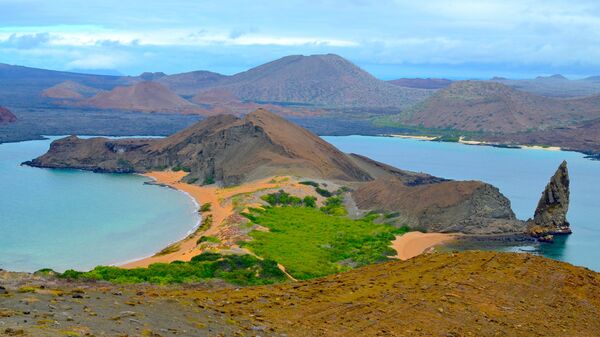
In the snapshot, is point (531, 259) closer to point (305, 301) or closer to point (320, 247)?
point (305, 301)

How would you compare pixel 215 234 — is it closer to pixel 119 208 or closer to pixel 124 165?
pixel 119 208

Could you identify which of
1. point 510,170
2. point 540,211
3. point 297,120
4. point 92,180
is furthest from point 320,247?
point 297,120

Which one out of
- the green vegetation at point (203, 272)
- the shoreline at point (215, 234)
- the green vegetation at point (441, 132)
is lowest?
the shoreline at point (215, 234)

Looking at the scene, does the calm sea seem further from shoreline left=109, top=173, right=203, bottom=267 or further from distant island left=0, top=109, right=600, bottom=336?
distant island left=0, top=109, right=600, bottom=336

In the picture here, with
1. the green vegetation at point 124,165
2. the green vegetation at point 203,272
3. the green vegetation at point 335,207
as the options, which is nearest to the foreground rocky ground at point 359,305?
the green vegetation at point 203,272

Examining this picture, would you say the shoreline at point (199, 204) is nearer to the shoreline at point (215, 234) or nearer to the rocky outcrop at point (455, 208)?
the shoreline at point (215, 234)

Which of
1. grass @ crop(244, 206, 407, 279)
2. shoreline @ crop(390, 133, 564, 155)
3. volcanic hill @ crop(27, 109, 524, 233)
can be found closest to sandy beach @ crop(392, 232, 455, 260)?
grass @ crop(244, 206, 407, 279)

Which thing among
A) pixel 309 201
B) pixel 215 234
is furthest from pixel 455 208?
pixel 215 234
